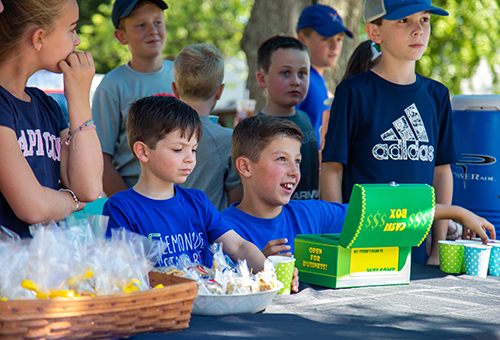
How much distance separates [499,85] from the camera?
1289 centimetres

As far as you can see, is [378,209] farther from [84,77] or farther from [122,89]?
[122,89]

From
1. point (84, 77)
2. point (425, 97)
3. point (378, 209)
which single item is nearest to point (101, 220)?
point (84, 77)

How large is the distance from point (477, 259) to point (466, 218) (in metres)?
0.28

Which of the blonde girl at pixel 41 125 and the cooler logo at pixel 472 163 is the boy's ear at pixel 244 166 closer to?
the blonde girl at pixel 41 125

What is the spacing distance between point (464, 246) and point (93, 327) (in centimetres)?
162

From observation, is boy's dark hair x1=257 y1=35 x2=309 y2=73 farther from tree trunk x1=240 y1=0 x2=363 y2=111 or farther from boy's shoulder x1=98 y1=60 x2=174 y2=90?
tree trunk x1=240 y1=0 x2=363 y2=111

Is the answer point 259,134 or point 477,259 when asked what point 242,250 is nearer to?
point 259,134

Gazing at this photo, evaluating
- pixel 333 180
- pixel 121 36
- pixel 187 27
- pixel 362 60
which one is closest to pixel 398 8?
pixel 333 180

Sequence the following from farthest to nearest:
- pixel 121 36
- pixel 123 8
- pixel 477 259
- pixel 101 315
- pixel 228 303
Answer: pixel 121 36
pixel 123 8
pixel 477 259
pixel 228 303
pixel 101 315

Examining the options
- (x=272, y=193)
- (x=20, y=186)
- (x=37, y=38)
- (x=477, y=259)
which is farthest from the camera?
(x=272, y=193)

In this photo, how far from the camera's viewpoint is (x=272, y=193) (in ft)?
7.57

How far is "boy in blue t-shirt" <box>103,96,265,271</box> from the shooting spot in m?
1.92

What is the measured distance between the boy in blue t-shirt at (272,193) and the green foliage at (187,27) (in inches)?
574

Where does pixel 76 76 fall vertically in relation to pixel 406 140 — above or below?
above
